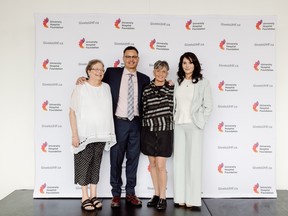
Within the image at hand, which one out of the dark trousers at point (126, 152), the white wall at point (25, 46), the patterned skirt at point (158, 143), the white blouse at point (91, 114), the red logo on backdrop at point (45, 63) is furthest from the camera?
the white wall at point (25, 46)

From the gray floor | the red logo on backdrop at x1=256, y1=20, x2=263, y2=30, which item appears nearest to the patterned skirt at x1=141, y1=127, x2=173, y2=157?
the gray floor

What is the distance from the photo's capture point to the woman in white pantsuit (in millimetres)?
3355

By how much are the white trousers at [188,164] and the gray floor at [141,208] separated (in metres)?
0.16

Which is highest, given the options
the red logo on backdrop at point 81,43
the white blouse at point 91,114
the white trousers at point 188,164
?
the red logo on backdrop at point 81,43

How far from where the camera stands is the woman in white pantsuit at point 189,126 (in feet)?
11.0

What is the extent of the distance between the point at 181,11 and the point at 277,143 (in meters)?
2.26

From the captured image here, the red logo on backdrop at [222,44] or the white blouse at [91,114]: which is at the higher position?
the red logo on backdrop at [222,44]

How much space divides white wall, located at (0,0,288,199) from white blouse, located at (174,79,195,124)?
1.20 m

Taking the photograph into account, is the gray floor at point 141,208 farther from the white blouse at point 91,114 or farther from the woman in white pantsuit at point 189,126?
the white blouse at point 91,114

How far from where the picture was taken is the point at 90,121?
3205 mm

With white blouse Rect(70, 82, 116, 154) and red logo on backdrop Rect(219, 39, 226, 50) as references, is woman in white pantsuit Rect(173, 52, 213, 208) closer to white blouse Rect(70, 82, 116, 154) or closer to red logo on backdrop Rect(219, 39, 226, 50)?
red logo on backdrop Rect(219, 39, 226, 50)

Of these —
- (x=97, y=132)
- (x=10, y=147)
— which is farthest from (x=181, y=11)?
(x=10, y=147)

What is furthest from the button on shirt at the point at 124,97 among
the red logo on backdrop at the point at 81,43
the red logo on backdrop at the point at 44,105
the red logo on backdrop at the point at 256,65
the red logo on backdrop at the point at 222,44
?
the red logo on backdrop at the point at 256,65

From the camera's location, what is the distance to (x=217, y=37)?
3857 millimetres
